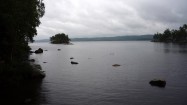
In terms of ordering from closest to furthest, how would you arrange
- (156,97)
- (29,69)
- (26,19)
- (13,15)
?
(156,97) < (13,15) < (29,69) < (26,19)

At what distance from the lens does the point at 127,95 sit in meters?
32.4

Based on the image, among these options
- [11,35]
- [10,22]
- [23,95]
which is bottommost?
[23,95]

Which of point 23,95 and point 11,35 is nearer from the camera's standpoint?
point 23,95

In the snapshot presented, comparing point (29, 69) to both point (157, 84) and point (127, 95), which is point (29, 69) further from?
point (157, 84)

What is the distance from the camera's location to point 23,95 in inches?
1243

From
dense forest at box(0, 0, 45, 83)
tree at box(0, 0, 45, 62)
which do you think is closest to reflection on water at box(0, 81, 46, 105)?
dense forest at box(0, 0, 45, 83)

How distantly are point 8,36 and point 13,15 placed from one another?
3.70m

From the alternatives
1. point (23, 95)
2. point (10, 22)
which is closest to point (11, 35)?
point (10, 22)

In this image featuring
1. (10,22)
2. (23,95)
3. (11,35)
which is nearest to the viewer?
(23,95)

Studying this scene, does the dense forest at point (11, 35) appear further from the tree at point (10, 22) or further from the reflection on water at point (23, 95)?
the reflection on water at point (23, 95)

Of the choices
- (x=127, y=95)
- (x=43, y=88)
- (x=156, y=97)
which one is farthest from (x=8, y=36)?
(x=156, y=97)

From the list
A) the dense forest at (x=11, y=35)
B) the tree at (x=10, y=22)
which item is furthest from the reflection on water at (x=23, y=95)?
the tree at (x=10, y=22)

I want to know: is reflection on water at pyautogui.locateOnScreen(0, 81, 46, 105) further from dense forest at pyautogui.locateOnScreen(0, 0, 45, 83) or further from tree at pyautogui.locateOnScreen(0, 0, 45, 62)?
tree at pyautogui.locateOnScreen(0, 0, 45, 62)

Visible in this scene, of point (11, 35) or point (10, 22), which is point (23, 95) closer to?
point (11, 35)
